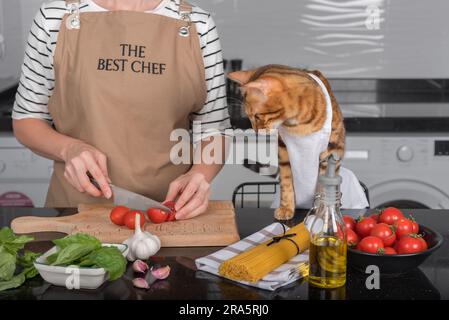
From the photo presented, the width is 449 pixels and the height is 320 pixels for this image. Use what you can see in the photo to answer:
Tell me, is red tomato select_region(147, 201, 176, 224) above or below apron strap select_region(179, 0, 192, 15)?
below

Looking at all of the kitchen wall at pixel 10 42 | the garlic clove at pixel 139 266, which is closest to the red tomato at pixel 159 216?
the garlic clove at pixel 139 266

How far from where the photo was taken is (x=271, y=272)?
125cm

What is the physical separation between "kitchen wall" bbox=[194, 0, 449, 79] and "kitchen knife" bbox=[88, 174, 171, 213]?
190cm

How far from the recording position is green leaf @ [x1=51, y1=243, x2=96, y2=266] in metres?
1.18

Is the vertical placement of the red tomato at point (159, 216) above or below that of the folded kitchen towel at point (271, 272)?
above

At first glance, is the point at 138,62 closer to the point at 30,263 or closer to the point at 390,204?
the point at 30,263

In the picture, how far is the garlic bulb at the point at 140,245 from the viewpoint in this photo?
52.4 inches

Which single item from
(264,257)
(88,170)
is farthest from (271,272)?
(88,170)

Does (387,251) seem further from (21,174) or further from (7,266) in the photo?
(21,174)

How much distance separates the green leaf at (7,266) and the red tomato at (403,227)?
728 mm

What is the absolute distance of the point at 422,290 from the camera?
47.7 inches

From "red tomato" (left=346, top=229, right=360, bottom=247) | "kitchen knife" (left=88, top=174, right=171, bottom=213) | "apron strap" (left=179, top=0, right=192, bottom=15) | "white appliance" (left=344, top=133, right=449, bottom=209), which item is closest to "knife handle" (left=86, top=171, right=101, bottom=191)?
"kitchen knife" (left=88, top=174, right=171, bottom=213)

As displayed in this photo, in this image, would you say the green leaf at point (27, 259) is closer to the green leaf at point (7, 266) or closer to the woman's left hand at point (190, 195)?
the green leaf at point (7, 266)

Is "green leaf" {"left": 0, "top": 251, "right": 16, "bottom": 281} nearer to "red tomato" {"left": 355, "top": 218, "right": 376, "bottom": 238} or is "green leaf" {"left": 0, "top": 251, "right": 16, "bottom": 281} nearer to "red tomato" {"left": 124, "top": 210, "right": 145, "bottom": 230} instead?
"red tomato" {"left": 124, "top": 210, "right": 145, "bottom": 230}
